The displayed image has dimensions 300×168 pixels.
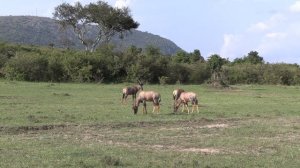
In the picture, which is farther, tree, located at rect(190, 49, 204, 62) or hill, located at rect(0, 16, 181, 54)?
hill, located at rect(0, 16, 181, 54)

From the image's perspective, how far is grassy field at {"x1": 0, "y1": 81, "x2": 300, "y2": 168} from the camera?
1470 cm

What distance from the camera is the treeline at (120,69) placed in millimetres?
62000

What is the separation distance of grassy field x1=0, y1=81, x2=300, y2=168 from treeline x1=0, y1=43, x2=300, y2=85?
92.6 ft

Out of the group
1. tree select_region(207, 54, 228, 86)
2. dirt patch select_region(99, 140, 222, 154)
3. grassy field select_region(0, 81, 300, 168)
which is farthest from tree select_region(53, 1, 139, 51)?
dirt patch select_region(99, 140, 222, 154)

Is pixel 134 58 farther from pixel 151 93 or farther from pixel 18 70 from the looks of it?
pixel 151 93

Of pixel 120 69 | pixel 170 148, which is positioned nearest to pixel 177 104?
pixel 170 148

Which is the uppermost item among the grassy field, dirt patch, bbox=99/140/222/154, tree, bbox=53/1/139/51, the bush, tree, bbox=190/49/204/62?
tree, bbox=53/1/139/51

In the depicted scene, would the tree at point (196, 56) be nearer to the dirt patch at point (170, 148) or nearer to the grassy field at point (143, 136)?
the grassy field at point (143, 136)

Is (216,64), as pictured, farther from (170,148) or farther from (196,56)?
(170,148)

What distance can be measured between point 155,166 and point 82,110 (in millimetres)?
16445

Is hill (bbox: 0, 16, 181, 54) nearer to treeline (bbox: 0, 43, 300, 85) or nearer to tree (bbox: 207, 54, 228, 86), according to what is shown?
tree (bbox: 207, 54, 228, 86)

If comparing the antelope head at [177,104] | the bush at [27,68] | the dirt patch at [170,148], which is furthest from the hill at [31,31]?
the dirt patch at [170,148]

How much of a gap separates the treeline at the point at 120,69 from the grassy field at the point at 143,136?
2822cm

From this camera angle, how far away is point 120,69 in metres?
67.4
